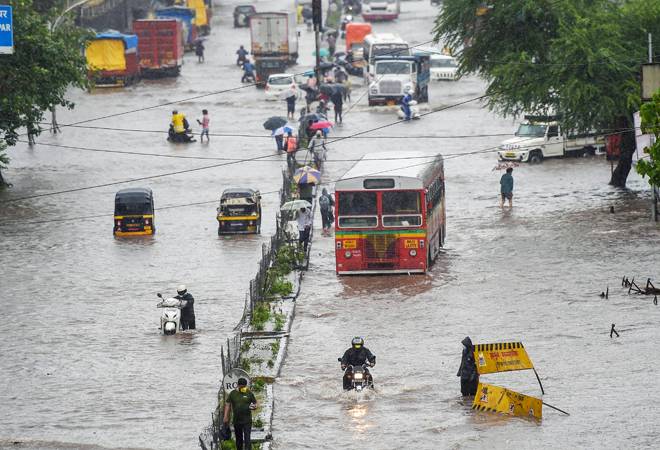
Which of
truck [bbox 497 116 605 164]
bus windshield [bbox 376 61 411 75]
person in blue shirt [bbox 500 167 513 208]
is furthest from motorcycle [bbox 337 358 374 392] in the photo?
bus windshield [bbox 376 61 411 75]

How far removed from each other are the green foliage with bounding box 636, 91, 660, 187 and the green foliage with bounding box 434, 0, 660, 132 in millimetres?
10884

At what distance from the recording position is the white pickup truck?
178 ft

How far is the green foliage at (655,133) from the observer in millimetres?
33050

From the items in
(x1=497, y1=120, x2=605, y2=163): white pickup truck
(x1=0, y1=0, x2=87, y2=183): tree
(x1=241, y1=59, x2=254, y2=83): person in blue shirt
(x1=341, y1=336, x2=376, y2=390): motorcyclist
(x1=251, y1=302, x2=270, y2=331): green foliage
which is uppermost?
(x1=0, y1=0, x2=87, y2=183): tree

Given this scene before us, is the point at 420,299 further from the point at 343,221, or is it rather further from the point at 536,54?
the point at 536,54

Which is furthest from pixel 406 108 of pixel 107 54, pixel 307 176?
pixel 307 176

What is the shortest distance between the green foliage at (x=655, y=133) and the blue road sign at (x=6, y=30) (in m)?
14.0

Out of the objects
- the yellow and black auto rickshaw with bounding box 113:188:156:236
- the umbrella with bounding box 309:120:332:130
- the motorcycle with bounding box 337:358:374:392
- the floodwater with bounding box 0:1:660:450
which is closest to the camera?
the floodwater with bounding box 0:1:660:450

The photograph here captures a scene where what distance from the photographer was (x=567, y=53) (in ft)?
152

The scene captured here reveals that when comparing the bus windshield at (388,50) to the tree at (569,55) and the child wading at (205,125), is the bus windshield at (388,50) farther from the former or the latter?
the tree at (569,55)

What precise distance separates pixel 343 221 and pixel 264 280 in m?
2.49

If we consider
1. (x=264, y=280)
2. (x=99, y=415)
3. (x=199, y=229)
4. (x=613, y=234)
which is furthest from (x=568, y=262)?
(x=99, y=415)

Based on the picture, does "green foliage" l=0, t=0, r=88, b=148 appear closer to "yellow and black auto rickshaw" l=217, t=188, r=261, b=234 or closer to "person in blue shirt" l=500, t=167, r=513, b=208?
"yellow and black auto rickshaw" l=217, t=188, r=261, b=234

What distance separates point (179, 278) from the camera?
37312 mm
